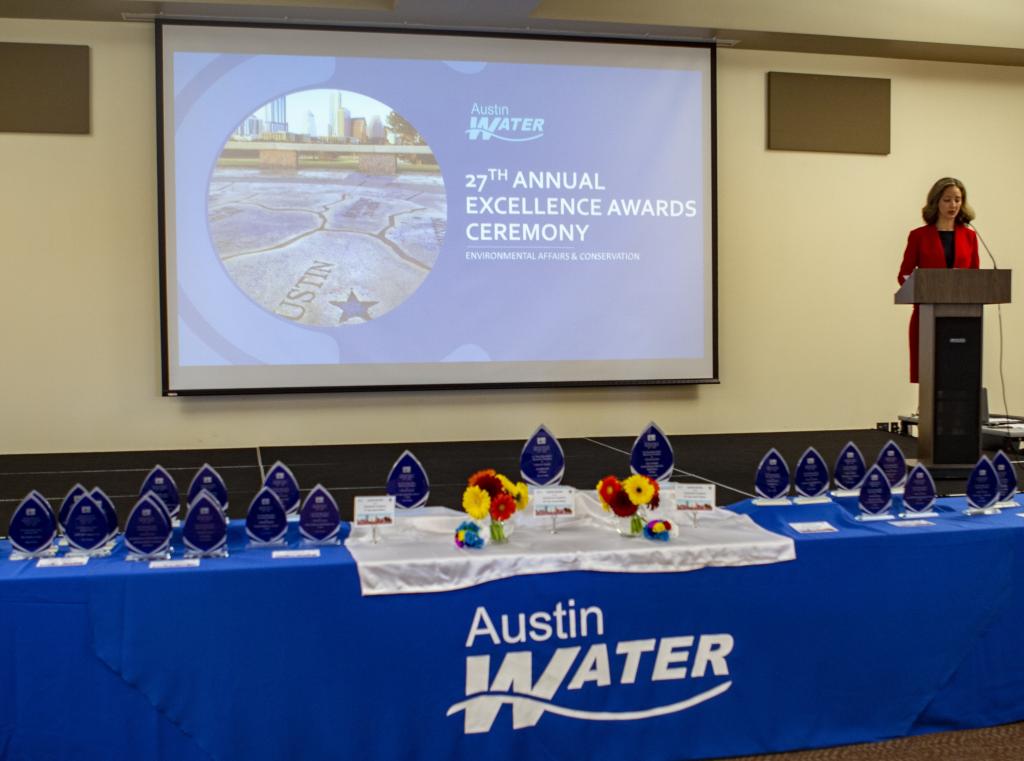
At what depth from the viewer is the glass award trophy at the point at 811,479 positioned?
257cm

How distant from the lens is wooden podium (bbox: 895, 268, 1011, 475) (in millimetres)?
3646

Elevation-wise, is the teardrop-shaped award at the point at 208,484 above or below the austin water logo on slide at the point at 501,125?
below

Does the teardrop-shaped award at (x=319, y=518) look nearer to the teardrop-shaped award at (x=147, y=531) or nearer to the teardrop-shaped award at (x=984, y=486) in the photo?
the teardrop-shaped award at (x=147, y=531)

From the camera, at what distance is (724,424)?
6.28 meters

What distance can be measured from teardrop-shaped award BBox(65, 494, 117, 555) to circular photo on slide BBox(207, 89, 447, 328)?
3633 mm

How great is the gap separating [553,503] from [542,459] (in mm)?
305

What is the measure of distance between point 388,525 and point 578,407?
384 cm

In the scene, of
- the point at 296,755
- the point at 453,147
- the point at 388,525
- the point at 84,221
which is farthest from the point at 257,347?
the point at 296,755

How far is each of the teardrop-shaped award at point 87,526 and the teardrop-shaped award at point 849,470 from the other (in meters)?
1.74

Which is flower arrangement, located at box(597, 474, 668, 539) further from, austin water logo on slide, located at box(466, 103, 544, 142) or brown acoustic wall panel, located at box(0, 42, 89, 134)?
brown acoustic wall panel, located at box(0, 42, 89, 134)

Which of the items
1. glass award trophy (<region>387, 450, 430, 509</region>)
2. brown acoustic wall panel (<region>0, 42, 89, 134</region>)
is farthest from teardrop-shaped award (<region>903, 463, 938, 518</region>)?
brown acoustic wall panel (<region>0, 42, 89, 134</region>)

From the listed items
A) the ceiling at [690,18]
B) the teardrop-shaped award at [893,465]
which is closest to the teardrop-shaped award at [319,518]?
the teardrop-shaped award at [893,465]

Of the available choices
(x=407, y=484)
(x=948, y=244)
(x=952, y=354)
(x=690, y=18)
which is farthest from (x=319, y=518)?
(x=690, y=18)

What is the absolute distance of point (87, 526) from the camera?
201 cm
